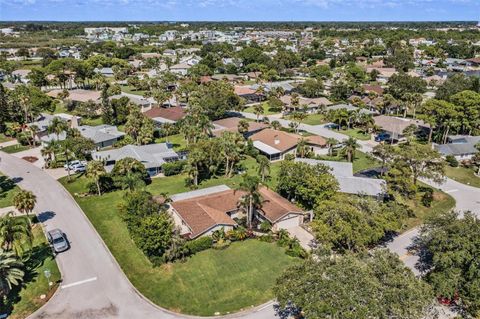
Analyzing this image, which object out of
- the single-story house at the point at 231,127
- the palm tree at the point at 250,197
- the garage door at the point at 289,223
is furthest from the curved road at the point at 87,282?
the single-story house at the point at 231,127

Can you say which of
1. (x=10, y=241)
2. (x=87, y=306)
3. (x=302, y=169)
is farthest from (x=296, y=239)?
(x=10, y=241)

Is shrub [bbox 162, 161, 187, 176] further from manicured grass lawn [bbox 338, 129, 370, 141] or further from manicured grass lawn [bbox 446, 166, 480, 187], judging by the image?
manicured grass lawn [bbox 446, 166, 480, 187]

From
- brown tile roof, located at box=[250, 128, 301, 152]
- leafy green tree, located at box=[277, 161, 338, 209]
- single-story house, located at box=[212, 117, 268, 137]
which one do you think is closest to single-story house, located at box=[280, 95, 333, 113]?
single-story house, located at box=[212, 117, 268, 137]

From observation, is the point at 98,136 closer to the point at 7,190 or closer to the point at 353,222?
the point at 7,190

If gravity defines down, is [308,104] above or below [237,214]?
above

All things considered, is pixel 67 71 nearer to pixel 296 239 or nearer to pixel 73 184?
pixel 73 184

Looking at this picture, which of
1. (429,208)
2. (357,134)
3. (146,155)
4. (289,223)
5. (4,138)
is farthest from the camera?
(357,134)

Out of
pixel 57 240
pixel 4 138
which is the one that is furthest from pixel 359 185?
pixel 4 138
